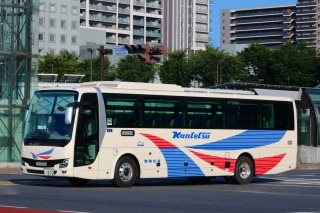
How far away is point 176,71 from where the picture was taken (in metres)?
106

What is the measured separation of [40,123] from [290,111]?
399 inches

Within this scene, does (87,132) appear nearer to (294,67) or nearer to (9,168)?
(9,168)

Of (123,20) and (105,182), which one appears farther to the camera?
(123,20)

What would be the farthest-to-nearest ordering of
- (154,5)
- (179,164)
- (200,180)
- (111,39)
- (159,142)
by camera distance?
(154,5) < (111,39) < (200,180) < (179,164) < (159,142)

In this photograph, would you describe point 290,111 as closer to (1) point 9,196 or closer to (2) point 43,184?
(2) point 43,184

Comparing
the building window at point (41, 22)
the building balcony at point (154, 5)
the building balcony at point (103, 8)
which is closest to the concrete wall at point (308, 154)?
the building window at point (41, 22)

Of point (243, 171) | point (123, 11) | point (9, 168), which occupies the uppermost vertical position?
point (123, 11)

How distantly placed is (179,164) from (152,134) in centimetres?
152

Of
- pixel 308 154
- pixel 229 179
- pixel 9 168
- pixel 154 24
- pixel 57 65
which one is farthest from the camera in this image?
pixel 154 24

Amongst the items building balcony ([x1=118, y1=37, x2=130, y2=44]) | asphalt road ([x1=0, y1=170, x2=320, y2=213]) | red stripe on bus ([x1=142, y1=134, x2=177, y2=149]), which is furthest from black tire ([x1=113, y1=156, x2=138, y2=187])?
building balcony ([x1=118, y1=37, x2=130, y2=44])

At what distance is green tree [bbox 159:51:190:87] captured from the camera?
10556 cm

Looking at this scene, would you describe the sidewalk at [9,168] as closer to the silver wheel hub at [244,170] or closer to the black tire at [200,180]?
the black tire at [200,180]

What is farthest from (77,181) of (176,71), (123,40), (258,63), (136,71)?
(123,40)

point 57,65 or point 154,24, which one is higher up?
point 154,24
